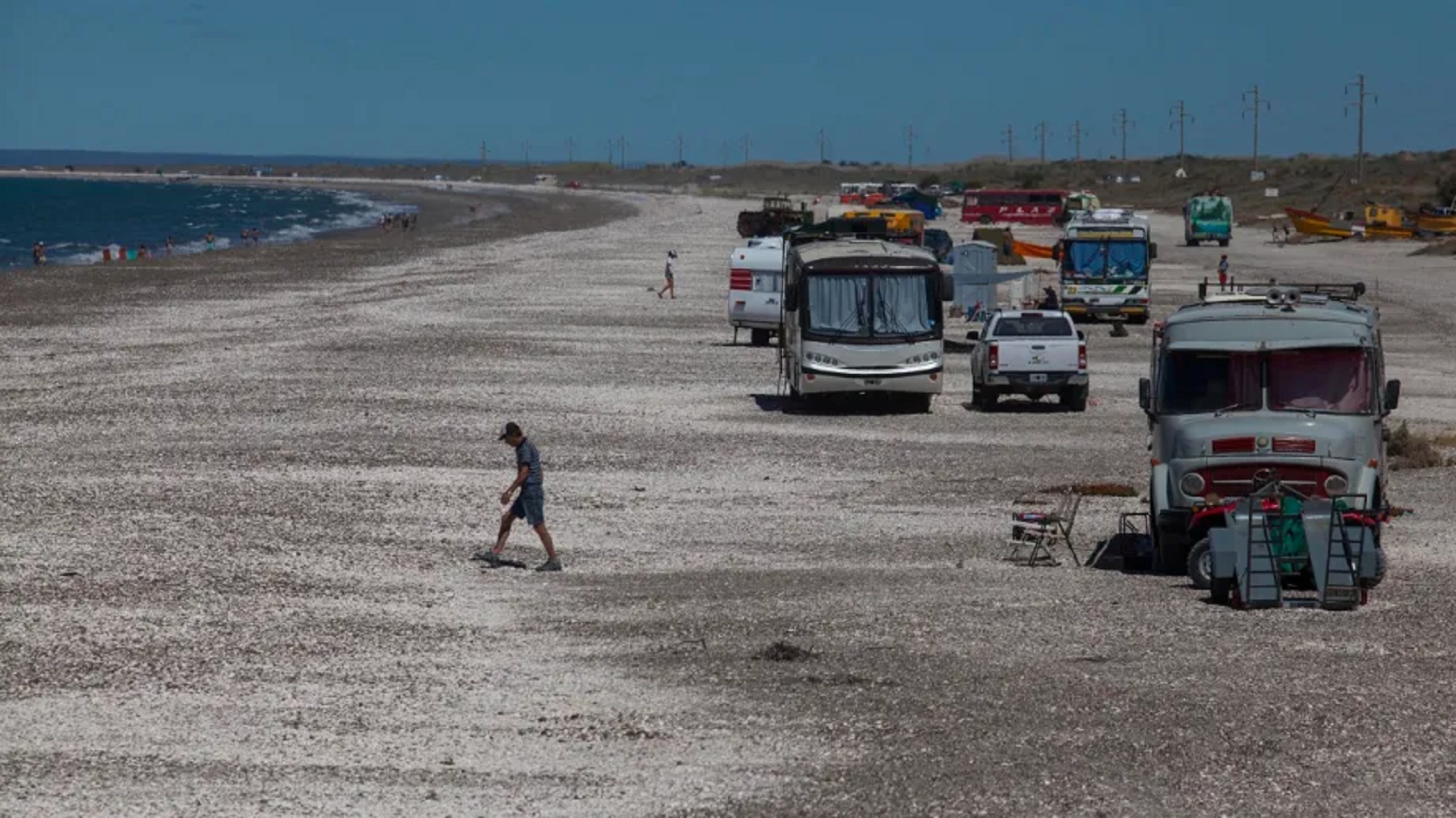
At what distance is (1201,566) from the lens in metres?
17.5

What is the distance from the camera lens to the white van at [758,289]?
42.5m

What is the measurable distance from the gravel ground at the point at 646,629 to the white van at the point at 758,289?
894cm

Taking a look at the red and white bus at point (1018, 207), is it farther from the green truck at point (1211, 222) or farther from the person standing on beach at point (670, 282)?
the person standing on beach at point (670, 282)

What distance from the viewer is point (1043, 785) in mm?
11570

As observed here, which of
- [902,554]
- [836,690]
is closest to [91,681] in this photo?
[836,690]

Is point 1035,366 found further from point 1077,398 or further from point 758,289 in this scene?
point 758,289

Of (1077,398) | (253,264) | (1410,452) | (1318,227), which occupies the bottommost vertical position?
(1318,227)

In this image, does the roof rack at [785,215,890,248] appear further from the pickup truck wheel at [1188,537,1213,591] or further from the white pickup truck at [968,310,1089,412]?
the pickup truck wheel at [1188,537,1213,591]

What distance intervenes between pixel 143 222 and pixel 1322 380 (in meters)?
132

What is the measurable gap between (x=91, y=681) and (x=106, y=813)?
3184 millimetres

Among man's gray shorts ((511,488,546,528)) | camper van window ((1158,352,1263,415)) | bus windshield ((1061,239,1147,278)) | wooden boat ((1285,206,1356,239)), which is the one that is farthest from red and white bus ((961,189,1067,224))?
man's gray shorts ((511,488,546,528))

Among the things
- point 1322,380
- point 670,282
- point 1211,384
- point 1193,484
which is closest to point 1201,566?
point 1193,484

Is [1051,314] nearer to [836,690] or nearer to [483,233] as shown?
[836,690]

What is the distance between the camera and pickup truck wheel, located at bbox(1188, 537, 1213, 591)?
17.4 meters
